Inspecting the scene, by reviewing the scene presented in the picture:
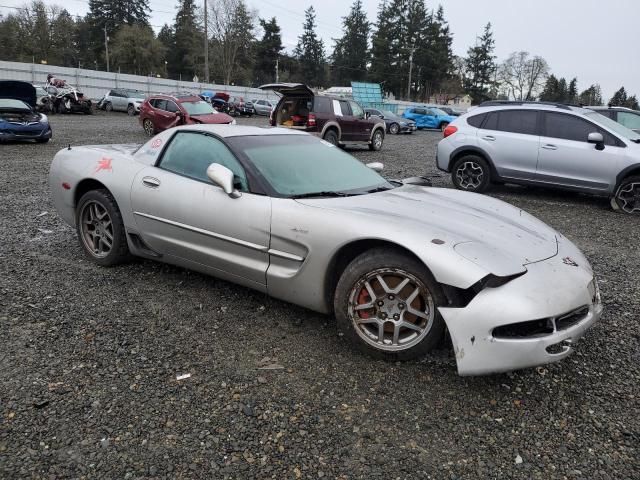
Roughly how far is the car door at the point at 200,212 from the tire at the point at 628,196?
6.54m

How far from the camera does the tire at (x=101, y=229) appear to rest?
410 cm

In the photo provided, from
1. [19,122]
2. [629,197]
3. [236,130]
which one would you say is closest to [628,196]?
[629,197]

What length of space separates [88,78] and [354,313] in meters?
37.3

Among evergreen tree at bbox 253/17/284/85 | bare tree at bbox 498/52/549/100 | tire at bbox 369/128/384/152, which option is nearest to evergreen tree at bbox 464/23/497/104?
bare tree at bbox 498/52/549/100

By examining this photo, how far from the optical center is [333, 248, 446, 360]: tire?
268 cm

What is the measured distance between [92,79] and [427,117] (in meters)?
23.5

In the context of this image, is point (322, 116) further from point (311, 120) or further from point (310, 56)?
point (310, 56)

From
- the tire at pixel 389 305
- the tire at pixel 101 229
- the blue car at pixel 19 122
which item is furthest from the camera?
the blue car at pixel 19 122

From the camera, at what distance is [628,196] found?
24.5 ft

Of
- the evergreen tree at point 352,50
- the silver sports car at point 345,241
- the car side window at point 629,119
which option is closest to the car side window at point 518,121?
the car side window at point 629,119

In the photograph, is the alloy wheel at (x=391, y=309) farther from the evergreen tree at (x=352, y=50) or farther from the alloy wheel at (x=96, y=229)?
the evergreen tree at (x=352, y=50)

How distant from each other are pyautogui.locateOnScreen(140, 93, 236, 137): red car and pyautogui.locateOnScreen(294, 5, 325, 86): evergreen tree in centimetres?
6261

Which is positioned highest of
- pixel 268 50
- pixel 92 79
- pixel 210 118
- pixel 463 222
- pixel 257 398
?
pixel 268 50

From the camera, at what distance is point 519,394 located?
2.64 metres
